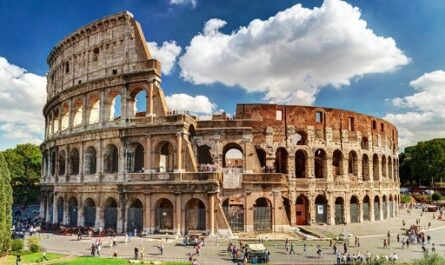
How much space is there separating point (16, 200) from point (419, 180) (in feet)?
253

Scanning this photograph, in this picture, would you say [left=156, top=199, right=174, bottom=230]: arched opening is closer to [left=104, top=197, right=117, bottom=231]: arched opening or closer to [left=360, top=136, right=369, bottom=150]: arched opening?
[left=104, top=197, right=117, bottom=231]: arched opening

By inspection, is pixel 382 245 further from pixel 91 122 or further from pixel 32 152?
pixel 32 152

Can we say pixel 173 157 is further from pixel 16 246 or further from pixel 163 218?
pixel 16 246

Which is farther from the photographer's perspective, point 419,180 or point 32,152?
point 419,180

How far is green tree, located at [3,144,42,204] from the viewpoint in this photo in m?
62.2

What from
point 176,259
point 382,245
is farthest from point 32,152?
point 382,245

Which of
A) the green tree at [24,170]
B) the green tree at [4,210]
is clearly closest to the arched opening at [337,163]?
the green tree at [4,210]

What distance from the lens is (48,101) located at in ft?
140

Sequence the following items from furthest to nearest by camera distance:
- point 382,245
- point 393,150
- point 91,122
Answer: point 393,150 < point 91,122 < point 382,245

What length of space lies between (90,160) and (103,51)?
10.4 meters

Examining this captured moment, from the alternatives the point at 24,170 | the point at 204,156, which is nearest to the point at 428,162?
the point at 204,156

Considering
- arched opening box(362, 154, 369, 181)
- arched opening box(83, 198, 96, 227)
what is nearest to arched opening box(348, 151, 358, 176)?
arched opening box(362, 154, 369, 181)

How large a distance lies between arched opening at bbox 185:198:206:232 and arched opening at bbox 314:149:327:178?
45.5 ft

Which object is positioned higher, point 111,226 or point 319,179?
point 319,179
